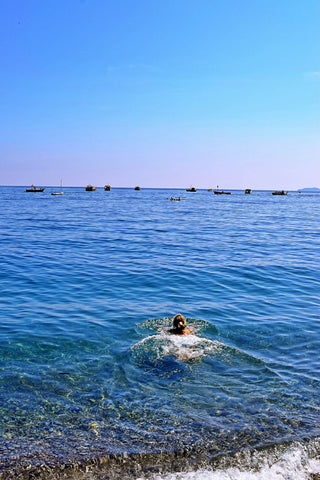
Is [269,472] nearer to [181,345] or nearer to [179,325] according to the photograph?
[181,345]

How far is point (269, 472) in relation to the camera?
604 centimetres

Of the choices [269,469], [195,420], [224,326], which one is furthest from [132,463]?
[224,326]

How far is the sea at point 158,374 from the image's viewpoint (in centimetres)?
628

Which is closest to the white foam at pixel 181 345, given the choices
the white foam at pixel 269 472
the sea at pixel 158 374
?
the sea at pixel 158 374

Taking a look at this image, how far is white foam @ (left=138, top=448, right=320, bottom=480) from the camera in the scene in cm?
591

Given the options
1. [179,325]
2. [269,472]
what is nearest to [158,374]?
[179,325]

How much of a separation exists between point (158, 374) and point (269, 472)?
3.45 metres

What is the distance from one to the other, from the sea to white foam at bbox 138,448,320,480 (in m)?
0.02

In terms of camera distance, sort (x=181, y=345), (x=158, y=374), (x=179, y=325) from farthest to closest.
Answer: (x=179, y=325)
(x=181, y=345)
(x=158, y=374)

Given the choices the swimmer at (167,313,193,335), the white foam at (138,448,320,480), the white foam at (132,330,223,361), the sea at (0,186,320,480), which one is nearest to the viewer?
the white foam at (138,448,320,480)

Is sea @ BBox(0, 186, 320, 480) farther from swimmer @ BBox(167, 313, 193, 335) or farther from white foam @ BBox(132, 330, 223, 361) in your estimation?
swimmer @ BBox(167, 313, 193, 335)

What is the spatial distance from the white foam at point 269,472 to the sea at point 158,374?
0.8 inches

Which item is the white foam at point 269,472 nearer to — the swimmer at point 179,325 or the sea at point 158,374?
the sea at point 158,374

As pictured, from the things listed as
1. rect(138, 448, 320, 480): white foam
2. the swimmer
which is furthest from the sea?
the swimmer
